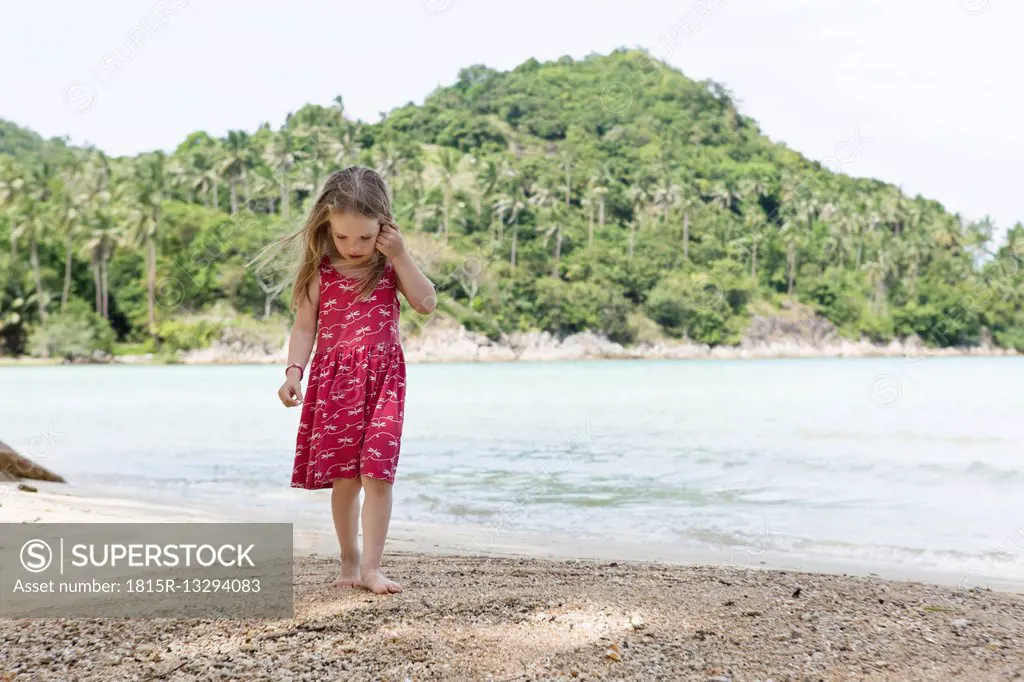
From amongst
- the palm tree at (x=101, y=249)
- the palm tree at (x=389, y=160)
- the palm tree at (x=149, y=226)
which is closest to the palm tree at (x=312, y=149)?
the palm tree at (x=389, y=160)

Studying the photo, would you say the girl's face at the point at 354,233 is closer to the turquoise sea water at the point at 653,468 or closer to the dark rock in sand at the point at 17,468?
the turquoise sea water at the point at 653,468

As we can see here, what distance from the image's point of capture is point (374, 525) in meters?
3.17

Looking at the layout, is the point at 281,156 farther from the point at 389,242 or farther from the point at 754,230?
the point at 389,242

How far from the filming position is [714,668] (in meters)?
2.39

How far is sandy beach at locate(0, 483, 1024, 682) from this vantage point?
2.35 metres

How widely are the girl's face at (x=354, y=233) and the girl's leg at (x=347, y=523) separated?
31.5 inches

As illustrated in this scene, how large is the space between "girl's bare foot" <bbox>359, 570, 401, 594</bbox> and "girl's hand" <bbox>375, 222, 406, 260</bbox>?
1099 mm

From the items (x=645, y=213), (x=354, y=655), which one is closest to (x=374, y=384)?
(x=354, y=655)

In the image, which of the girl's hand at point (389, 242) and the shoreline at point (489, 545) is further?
the shoreline at point (489, 545)

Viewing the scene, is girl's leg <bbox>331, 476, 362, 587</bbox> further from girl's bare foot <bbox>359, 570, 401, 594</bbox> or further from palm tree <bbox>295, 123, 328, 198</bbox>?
palm tree <bbox>295, 123, 328, 198</bbox>

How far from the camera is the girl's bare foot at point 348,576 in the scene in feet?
10.5

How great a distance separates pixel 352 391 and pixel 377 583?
656 mm

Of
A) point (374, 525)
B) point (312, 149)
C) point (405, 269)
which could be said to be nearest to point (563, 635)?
point (374, 525)

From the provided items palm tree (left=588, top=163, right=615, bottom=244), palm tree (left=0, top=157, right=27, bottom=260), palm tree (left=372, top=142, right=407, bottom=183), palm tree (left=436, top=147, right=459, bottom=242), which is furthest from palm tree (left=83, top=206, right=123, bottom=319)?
palm tree (left=588, top=163, right=615, bottom=244)
